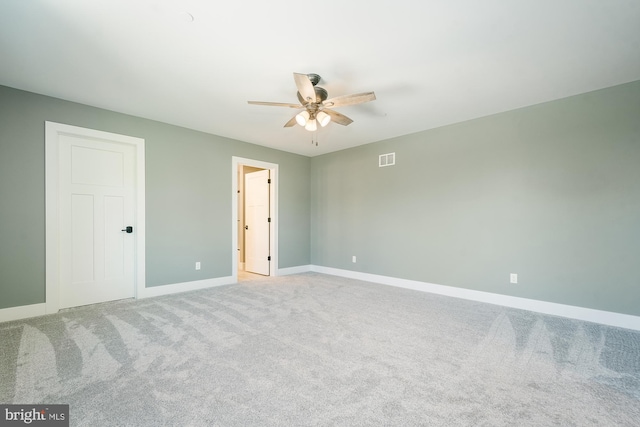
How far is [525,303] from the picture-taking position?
346 centimetres

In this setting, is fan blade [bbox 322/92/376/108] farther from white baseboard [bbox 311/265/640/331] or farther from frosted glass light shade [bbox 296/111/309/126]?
white baseboard [bbox 311/265/640/331]

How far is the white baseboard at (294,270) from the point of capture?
18.2ft

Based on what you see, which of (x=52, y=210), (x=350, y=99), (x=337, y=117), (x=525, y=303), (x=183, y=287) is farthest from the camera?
(x=183, y=287)

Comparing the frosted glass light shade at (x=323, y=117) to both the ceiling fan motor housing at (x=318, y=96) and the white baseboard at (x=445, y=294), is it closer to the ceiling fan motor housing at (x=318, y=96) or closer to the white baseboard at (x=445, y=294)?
the ceiling fan motor housing at (x=318, y=96)

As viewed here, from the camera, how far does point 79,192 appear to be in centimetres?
346

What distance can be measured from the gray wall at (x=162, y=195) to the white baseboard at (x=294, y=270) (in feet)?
0.34

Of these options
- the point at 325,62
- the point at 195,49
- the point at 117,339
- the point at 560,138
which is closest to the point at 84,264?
the point at 117,339

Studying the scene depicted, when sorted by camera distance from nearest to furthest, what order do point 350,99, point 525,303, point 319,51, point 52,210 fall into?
point 319,51 → point 350,99 → point 52,210 → point 525,303

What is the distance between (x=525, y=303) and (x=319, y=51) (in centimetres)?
386

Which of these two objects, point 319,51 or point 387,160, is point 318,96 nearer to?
point 319,51

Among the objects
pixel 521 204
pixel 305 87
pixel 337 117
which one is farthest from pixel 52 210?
pixel 521 204

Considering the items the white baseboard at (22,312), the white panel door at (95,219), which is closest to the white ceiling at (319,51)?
the white panel door at (95,219)

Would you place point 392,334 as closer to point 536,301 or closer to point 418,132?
point 536,301

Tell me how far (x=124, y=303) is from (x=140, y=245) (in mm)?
789
